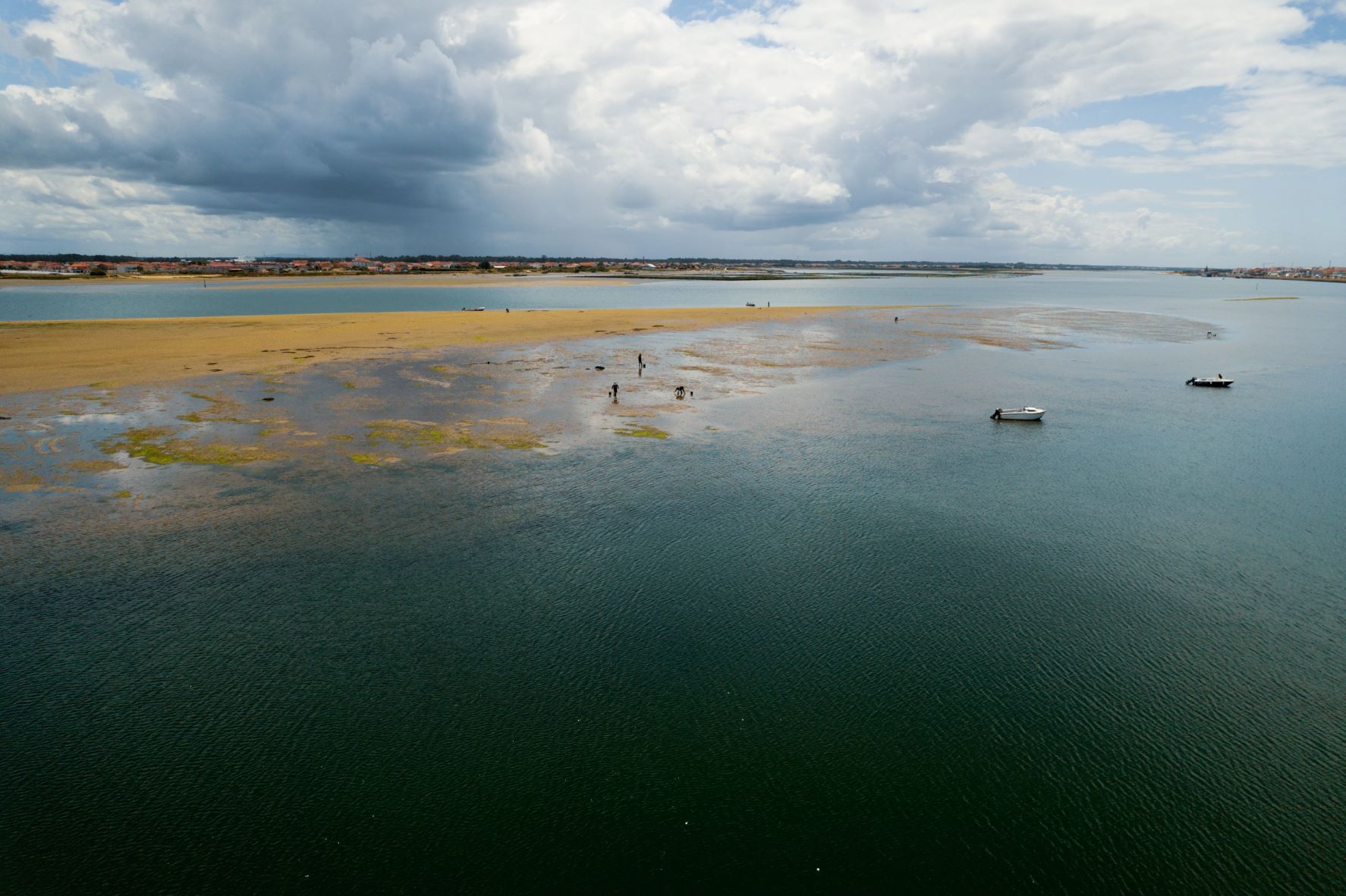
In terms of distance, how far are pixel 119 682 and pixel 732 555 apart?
47.4 ft

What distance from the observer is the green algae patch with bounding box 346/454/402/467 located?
90.9 ft

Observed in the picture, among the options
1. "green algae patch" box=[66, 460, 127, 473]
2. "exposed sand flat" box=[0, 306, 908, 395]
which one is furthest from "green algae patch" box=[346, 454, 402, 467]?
"exposed sand flat" box=[0, 306, 908, 395]

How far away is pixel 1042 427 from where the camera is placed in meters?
35.5

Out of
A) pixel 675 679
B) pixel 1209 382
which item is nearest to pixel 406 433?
pixel 675 679

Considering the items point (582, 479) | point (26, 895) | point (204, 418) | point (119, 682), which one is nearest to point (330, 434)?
point (204, 418)

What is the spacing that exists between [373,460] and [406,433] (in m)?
4.09

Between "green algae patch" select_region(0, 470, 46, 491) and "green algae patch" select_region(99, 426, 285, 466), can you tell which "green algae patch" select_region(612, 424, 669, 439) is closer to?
"green algae patch" select_region(99, 426, 285, 466)

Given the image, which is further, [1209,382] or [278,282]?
[278,282]

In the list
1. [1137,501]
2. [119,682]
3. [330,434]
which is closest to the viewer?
Result: [119,682]

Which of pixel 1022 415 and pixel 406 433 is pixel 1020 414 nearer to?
pixel 1022 415

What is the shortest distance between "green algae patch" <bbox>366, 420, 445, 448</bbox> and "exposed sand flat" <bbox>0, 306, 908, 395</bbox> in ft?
64.3

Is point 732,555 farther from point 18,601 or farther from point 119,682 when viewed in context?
point 18,601

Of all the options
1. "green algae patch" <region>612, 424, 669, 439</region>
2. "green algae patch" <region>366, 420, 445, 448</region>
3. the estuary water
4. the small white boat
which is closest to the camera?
the estuary water

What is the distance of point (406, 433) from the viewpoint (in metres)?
32.1
